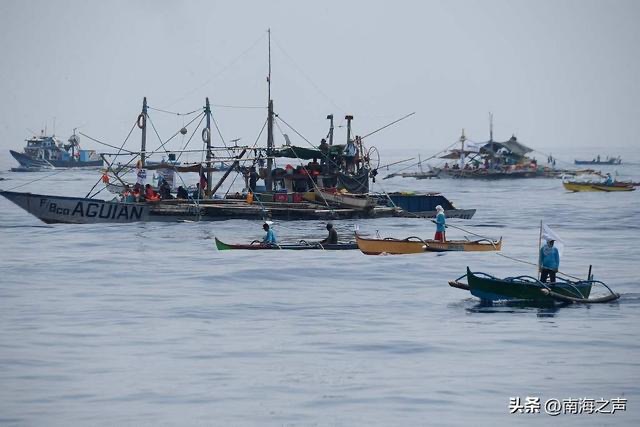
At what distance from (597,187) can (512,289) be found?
74.5m

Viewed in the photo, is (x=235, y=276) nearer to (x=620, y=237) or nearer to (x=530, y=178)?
(x=620, y=237)

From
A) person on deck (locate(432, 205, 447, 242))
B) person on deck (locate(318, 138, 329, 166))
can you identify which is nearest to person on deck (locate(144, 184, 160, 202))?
person on deck (locate(318, 138, 329, 166))

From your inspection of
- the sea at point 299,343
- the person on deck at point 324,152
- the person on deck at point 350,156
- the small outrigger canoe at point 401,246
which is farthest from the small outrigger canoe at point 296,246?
the person on deck at point 350,156

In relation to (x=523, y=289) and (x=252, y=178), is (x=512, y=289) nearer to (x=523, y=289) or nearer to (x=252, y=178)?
(x=523, y=289)

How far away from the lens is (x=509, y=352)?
23.9 meters

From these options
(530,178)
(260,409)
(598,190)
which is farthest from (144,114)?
(530,178)

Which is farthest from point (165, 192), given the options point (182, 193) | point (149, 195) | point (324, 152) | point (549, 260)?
point (549, 260)

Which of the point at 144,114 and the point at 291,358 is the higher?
the point at 144,114

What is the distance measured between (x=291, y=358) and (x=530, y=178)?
11452 cm

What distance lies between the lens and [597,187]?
101 metres

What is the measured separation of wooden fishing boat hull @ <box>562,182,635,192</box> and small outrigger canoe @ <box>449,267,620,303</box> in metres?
72.3

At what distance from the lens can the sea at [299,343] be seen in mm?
19469

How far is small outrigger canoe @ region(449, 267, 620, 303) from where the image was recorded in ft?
96.8

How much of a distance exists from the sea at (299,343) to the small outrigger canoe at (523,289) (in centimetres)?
30
